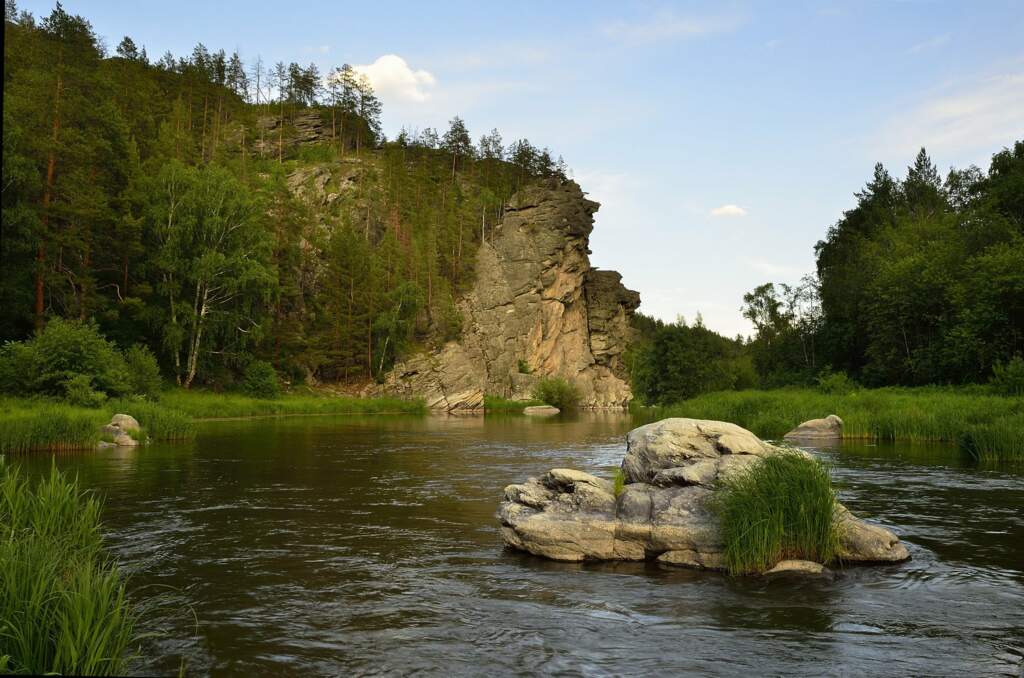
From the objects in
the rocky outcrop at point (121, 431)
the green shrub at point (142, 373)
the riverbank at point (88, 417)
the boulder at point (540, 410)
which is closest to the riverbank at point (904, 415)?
the riverbank at point (88, 417)

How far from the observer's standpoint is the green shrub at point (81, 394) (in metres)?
34.1

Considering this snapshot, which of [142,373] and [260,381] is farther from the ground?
[142,373]

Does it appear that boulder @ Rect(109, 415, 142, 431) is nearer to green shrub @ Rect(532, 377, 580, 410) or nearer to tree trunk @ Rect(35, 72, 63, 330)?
tree trunk @ Rect(35, 72, 63, 330)

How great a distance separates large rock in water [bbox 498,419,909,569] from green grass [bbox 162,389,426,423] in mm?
34812

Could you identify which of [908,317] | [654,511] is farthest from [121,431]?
[908,317]

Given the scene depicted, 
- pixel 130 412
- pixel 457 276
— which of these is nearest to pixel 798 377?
pixel 457 276

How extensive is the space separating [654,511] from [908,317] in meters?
53.1

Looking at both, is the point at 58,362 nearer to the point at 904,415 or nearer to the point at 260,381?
the point at 260,381

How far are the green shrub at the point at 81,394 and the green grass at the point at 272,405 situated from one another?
7861 millimetres

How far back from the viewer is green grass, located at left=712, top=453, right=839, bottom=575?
11961 mm

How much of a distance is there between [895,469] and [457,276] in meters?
83.3

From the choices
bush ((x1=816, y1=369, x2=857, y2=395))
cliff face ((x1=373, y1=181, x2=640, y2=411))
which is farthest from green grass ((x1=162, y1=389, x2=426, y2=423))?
bush ((x1=816, y1=369, x2=857, y2=395))

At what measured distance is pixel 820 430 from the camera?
36156 millimetres

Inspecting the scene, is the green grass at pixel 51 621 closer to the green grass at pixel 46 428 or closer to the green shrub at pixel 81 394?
the green grass at pixel 46 428
